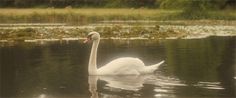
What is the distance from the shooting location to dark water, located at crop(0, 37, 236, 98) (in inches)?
498

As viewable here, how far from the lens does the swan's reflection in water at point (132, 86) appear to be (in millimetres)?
12328

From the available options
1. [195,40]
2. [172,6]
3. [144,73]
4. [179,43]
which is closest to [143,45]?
[179,43]

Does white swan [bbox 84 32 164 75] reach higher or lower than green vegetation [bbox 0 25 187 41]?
higher

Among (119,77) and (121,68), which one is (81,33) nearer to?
(121,68)

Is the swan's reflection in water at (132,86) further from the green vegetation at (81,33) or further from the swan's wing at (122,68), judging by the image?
the green vegetation at (81,33)

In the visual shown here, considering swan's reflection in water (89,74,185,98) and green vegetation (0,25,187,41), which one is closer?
swan's reflection in water (89,74,185,98)

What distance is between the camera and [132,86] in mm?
13594

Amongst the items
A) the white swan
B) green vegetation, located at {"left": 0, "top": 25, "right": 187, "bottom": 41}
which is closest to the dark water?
the white swan

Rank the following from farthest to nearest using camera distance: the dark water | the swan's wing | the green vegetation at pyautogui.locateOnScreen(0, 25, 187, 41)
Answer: the green vegetation at pyautogui.locateOnScreen(0, 25, 187, 41) → the swan's wing → the dark water

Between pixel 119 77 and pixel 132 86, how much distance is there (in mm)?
1570

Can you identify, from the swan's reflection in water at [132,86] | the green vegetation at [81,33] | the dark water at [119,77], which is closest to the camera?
the swan's reflection in water at [132,86]

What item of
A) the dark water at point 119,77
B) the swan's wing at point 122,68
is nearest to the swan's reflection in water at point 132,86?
the dark water at point 119,77

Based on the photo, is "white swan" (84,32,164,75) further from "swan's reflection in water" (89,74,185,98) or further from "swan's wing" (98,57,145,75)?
"swan's reflection in water" (89,74,185,98)

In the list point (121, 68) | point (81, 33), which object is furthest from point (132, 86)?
point (81, 33)
